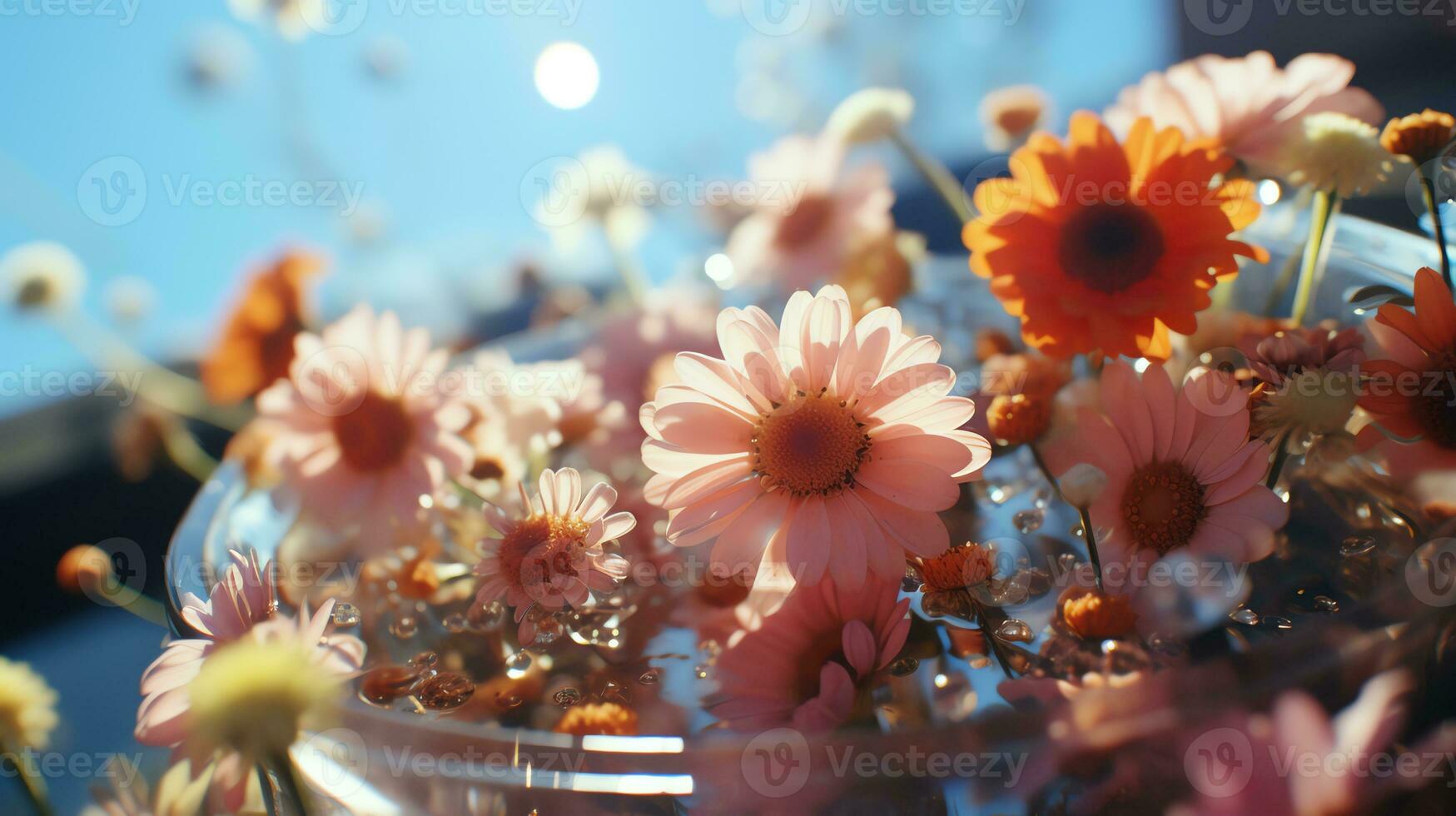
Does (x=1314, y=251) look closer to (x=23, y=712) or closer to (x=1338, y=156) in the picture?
(x=1338, y=156)

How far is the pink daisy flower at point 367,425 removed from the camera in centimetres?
26

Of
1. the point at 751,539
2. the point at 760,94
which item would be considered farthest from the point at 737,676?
the point at 760,94

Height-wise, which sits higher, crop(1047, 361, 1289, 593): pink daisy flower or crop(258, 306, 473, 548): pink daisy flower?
crop(258, 306, 473, 548): pink daisy flower

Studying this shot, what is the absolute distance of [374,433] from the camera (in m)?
0.27

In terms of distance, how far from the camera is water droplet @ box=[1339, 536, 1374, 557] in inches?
8.5

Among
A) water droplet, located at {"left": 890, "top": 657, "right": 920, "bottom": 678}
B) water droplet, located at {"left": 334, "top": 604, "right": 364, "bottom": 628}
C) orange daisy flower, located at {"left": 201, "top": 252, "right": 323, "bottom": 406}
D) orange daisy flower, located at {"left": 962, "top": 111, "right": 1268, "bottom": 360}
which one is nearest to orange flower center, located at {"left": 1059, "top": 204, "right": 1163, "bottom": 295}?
orange daisy flower, located at {"left": 962, "top": 111, "right": 1268, "bottom": 360}

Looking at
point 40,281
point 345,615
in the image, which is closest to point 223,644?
point 345,615

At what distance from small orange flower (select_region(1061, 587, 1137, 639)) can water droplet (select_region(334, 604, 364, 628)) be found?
0.17 meters

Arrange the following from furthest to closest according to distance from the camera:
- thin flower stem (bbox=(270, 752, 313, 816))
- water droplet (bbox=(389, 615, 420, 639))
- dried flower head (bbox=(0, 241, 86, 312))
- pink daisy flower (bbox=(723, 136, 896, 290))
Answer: dried flower head (bbox=(0, 241, 86, 312)) < pink daisy flower (bbox=(723, 136, 896, 290)) < water droplet (bbox=(389, 615, 420, 639)) < thin flower stem (bbox=(270, 752, 313, 816))

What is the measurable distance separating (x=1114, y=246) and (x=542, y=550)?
16 centimetres

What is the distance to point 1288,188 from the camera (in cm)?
28

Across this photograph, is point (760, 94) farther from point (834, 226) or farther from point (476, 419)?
point (476, 419)

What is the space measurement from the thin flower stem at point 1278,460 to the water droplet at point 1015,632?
2.5 inches

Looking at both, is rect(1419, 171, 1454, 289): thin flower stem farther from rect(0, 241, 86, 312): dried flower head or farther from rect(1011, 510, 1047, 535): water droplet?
rect(0, 241, 86, 312): dried flower head
